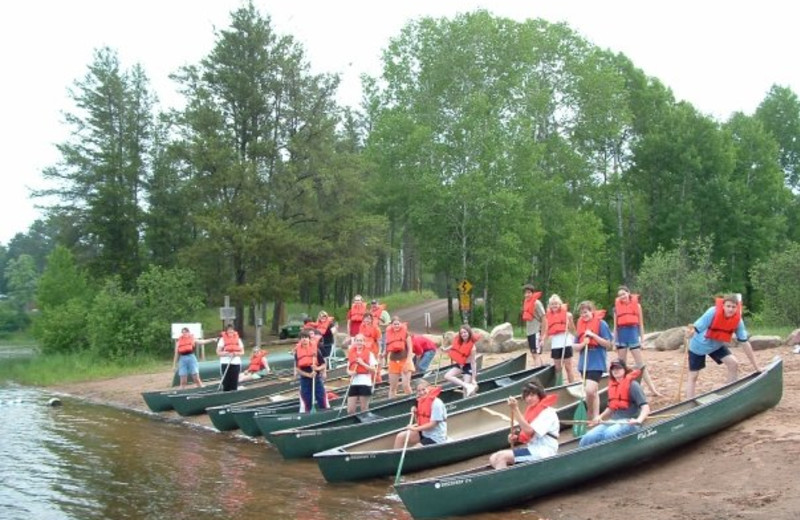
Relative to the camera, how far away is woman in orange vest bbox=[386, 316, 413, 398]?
46.3 ft

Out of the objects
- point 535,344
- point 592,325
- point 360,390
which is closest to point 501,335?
point 535,344

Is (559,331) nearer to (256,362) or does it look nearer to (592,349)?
(592,349)

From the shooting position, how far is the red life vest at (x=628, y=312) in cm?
1202

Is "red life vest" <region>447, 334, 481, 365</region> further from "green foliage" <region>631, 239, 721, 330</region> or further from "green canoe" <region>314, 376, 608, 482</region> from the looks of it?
"green foliage" <region>631, 239, 721, 330</region>

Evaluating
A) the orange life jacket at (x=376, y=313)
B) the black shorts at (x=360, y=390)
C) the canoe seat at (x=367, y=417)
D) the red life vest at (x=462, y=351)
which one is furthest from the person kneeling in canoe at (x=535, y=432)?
the orange life jacket at (x=376, y=313)

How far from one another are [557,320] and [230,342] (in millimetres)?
7742

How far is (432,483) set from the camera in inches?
339

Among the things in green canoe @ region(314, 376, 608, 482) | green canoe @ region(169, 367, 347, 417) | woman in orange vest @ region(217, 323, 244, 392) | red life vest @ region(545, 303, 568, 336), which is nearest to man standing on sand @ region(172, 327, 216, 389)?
green canoe @ region(169, 367, 347, 417)

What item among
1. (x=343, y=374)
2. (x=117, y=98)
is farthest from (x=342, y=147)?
(x=343, y=374)

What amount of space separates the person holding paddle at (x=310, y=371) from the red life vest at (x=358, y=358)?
0.66 m

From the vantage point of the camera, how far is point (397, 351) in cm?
1439

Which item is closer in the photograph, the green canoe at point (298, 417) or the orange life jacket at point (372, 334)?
the green canoe at point (298, 417)

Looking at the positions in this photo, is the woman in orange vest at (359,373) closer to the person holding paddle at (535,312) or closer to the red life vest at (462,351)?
the red life vest at (462,351)

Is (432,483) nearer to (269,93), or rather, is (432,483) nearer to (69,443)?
(69,443)
